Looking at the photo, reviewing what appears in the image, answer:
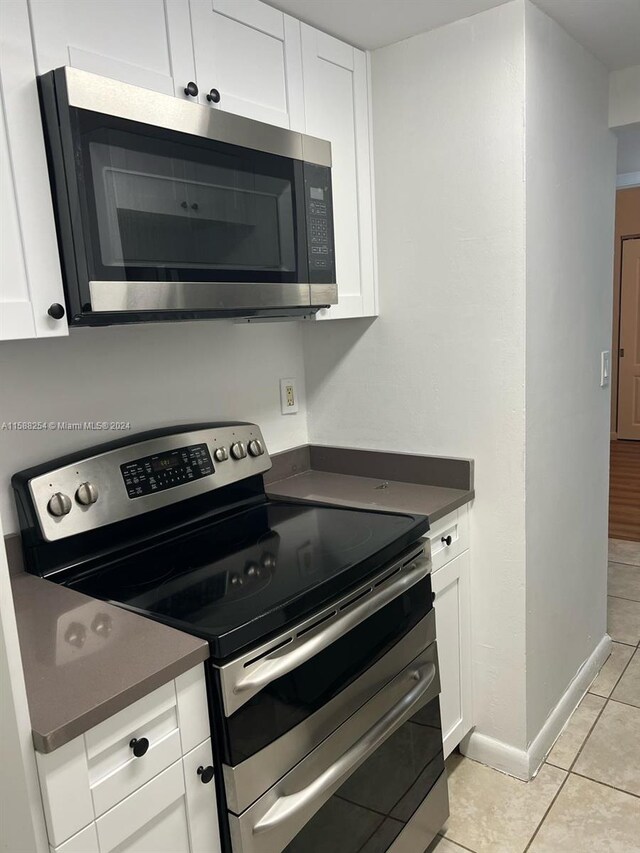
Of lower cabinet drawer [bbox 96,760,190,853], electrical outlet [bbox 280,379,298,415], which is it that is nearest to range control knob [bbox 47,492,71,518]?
lower cabinet drawer [bbox 96,760,190,853]

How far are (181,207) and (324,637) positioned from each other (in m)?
0.95

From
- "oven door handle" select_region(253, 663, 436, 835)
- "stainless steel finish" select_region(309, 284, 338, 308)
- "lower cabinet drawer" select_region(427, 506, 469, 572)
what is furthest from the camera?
"lower cabinet drawer" select_region(427, 506, 469, 572)

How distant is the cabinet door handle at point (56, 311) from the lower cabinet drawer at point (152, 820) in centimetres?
84

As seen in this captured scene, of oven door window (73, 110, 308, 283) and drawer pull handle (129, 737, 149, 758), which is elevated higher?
oven door window (73, 110, 308, 283)

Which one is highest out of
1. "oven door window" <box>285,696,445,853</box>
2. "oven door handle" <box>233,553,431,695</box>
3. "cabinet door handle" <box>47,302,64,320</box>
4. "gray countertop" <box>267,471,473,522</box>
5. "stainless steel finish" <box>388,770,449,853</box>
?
"cabinet door handle" <box>47,302,64,320</box>

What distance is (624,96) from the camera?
93.1 inches

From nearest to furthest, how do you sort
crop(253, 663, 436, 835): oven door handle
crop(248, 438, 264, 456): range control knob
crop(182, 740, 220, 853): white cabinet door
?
crop(182, 740, 220, 853): white cabinet door
crop(253, 663, 436, 835): oven door handle
crop(248, 438, 264, 456): range control knob

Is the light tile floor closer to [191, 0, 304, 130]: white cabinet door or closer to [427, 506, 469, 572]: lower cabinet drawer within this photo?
[427, 506, 469, 572]: lower cabinet drawer

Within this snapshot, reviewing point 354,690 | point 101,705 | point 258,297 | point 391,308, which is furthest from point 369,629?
point 391,308

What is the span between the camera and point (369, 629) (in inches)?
61.5

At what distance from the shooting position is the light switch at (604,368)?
8.21ft

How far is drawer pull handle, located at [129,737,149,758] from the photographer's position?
1.10 metres

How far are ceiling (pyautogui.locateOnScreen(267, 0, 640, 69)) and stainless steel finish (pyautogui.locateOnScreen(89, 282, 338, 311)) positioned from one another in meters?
0.70

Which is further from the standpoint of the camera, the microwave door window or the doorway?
the doorway
